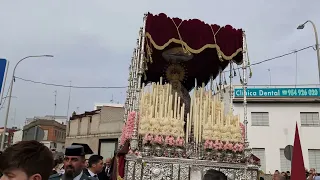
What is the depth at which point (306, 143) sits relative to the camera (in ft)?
58.9

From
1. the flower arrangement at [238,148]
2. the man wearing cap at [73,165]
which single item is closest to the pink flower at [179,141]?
the flower arrangement at [238,148]

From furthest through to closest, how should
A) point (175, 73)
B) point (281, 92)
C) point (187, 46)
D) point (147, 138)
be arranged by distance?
point (281, 92) → point (175, 73) → point (187, 46) → point (147, 138)

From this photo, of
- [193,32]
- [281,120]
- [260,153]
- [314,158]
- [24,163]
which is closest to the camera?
[24,163]

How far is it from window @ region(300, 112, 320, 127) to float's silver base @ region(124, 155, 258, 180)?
1335 cm

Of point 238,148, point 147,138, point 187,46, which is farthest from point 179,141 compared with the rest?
point 187,46

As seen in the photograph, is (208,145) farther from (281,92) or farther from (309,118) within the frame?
(309,118)

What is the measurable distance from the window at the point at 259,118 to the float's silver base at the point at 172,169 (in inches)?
498

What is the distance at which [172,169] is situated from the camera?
6.08 m

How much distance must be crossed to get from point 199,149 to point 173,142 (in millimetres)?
608

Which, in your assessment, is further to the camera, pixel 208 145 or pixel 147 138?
pixel 208 145

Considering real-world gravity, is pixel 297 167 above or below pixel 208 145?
below

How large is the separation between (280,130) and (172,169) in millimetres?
13715

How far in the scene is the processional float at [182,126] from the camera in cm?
607

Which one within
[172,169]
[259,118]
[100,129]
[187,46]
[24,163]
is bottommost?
[172,169]
